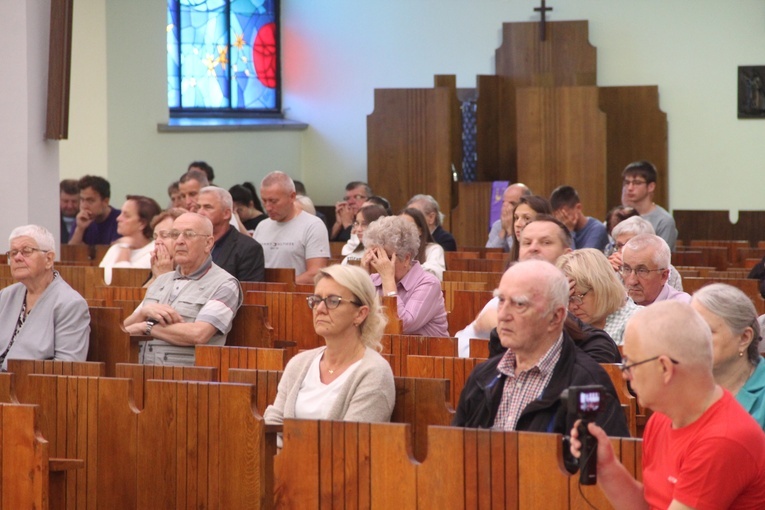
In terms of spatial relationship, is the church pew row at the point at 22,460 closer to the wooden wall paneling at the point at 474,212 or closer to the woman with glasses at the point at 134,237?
the woman with glasses at the point at 134,237

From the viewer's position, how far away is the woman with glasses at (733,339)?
3068 mm

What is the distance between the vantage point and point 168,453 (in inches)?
145

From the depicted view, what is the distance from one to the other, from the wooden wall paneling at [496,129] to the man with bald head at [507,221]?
4032 mm

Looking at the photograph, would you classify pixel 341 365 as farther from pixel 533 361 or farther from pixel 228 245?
pixel 228 245

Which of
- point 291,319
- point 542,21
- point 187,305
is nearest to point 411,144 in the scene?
point 542,21

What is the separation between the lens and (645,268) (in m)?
4.72

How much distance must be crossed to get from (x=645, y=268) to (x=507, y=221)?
3830 millimetres

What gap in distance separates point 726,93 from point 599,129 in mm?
1921

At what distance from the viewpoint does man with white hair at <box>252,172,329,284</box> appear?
736cm

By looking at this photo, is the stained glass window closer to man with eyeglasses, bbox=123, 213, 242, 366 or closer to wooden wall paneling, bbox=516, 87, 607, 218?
wooden wall paneling, bbox=516, 87, 607, 218

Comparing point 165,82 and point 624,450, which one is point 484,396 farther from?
point 165,82

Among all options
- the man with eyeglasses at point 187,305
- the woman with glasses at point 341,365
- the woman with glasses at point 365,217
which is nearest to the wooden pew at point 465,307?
the man with eyeglasses at point 187,305

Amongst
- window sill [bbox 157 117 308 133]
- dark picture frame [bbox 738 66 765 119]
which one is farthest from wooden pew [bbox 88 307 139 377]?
dark picture frame [bbox 738 66 765 119]

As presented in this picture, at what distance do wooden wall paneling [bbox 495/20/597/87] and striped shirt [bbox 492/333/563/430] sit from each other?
1056 centimetres
